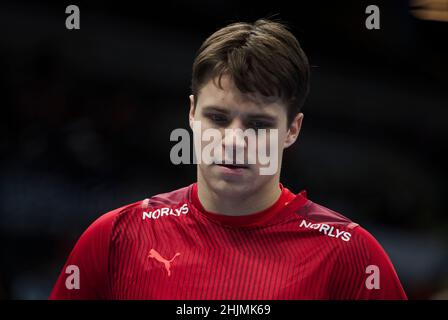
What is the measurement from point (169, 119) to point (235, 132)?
5.98 ft

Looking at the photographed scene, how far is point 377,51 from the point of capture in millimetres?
4473

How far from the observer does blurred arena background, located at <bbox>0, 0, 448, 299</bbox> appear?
13.5ft

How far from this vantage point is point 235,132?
98.6 inches

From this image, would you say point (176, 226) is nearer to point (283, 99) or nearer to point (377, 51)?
point (283, 99)

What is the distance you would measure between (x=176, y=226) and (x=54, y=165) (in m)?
1.70

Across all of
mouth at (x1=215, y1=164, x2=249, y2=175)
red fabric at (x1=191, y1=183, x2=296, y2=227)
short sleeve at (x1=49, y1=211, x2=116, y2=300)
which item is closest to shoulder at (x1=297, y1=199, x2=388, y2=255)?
red fabric at (x1=191, y1=183, x2=296, y2=227)

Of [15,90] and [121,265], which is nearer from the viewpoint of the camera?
[121,265]

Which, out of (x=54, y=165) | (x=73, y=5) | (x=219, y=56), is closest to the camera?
(x=219, y=56)

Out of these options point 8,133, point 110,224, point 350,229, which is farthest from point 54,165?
point 350,229

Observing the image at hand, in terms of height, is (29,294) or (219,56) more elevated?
(219,56)

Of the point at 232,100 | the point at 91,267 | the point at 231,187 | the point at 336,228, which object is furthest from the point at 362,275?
the point at 91,267

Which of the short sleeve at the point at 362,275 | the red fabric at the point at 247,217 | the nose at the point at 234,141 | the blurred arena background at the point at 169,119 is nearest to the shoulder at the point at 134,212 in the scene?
the red fabric at the point at 247,217

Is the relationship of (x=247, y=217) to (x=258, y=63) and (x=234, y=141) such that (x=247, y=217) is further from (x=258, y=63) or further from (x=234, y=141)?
(x=258, y=63)

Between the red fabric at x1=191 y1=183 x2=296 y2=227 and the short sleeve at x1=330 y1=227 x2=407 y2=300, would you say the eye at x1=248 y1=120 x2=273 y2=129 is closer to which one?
the red fabric at x1=191 y1=183 x2=296 y2=227
